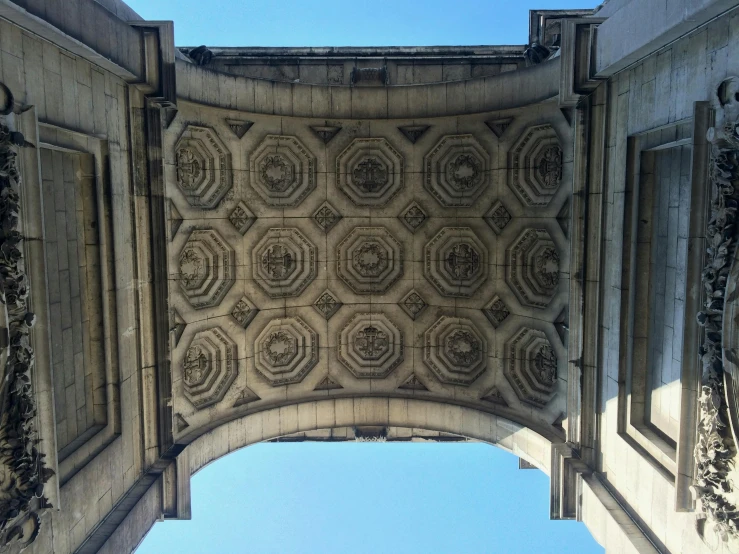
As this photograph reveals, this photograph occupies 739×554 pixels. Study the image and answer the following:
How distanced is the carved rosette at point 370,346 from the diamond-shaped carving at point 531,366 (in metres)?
3.16

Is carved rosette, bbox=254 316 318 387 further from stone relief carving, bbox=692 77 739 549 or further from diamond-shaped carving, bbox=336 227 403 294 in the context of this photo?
stone relief carving, bbox=692 77 739 549

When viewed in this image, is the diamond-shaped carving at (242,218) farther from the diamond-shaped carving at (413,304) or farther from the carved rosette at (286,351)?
the diamond-shaped carving at (413,304)

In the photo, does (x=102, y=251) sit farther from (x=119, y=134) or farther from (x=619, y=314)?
(x=619, y=314)

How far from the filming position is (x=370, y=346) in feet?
49.0

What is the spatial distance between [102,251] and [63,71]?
9.64ft

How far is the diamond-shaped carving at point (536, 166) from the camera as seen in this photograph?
11.9 metres

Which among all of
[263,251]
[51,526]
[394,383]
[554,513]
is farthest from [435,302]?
[51,526]

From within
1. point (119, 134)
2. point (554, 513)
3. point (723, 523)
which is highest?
point (119, 134)

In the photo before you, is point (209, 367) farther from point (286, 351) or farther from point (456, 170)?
point (456, 170)

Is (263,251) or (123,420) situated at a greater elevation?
(263,251)

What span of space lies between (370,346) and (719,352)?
9.44 metres

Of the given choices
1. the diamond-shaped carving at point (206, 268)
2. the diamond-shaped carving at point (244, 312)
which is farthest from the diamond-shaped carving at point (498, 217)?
the diamond-shaped carving at point (206, 268)

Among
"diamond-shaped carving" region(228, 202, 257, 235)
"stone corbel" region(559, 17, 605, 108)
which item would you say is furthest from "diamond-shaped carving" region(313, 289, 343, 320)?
"stone corbel" region(559, 17, 605, 108)

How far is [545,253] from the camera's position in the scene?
12.4 m
